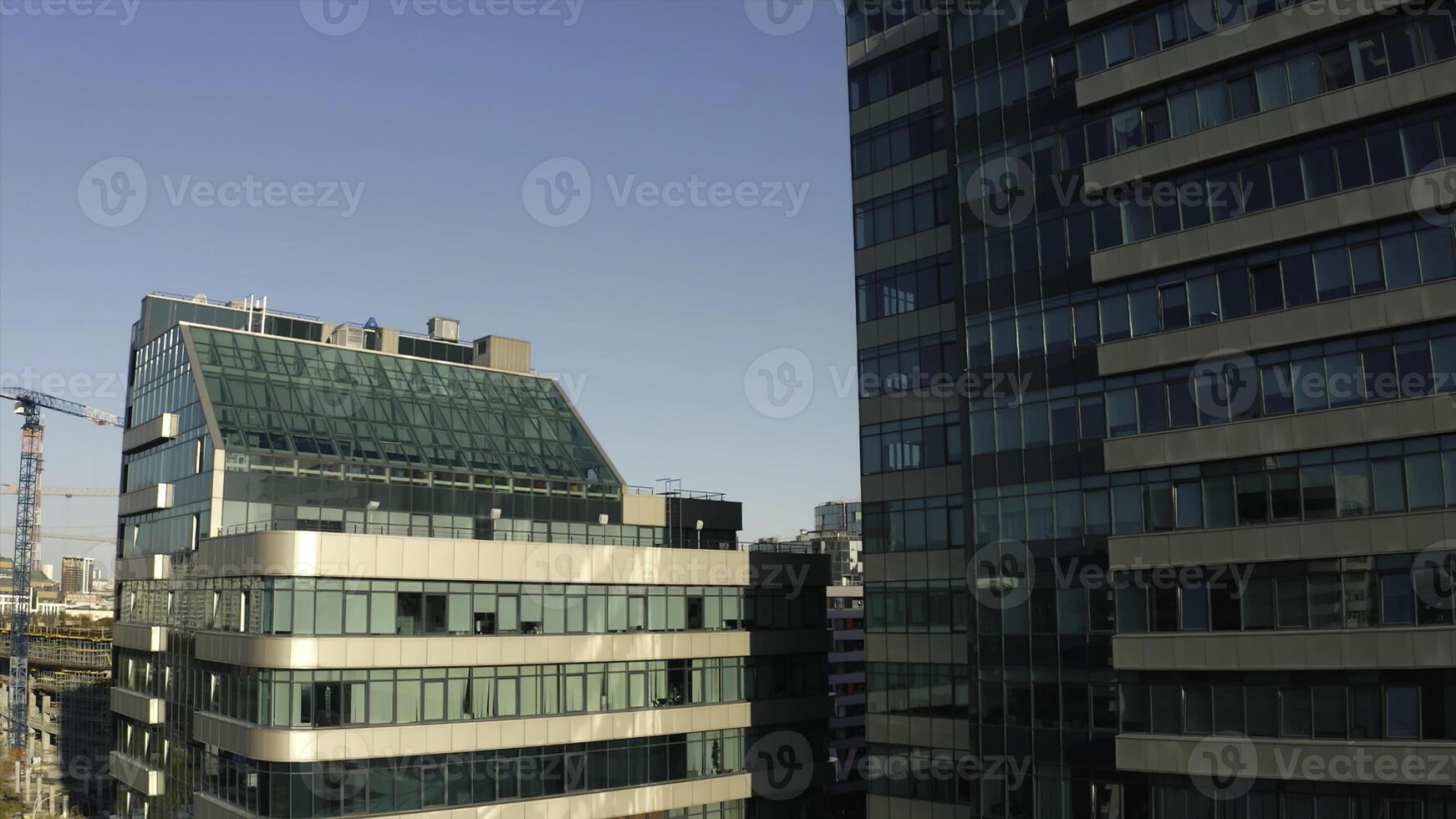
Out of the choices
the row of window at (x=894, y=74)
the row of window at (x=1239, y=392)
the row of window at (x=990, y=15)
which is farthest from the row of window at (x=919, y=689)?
the row of window at (x=894, y=74)

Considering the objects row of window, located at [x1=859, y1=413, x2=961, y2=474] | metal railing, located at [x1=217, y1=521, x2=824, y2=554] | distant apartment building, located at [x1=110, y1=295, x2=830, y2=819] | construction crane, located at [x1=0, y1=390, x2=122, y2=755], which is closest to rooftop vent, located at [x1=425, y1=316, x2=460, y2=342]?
distant apartment building, located at [x1=110, y1=295, x2=830, y2=819]

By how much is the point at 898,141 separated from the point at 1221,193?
17.4m

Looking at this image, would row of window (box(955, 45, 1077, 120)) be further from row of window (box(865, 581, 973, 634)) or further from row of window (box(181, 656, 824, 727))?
row of window (box(181, 656, 824, 727))

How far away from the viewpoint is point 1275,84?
126ft

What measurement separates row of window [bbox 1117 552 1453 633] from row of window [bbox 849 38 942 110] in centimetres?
2551

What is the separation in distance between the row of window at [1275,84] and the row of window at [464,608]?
101 ft

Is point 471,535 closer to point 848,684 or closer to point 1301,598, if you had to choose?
point 1301,598

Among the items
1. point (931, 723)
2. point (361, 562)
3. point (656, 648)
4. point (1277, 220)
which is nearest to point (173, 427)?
point (361, 562)

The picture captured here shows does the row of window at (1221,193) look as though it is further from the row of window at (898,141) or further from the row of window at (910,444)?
the row of window at (910,444)

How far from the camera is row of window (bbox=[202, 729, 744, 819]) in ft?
154

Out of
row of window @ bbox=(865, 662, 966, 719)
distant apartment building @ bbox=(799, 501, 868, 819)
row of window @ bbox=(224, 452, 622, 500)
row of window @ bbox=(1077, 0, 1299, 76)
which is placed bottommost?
distant apartment building @ bbox=(799, 501, 868, 819)

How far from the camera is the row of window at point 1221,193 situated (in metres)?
35.6

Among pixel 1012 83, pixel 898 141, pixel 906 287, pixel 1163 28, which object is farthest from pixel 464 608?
pixel 1163 28

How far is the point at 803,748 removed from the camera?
64312 millimetres
